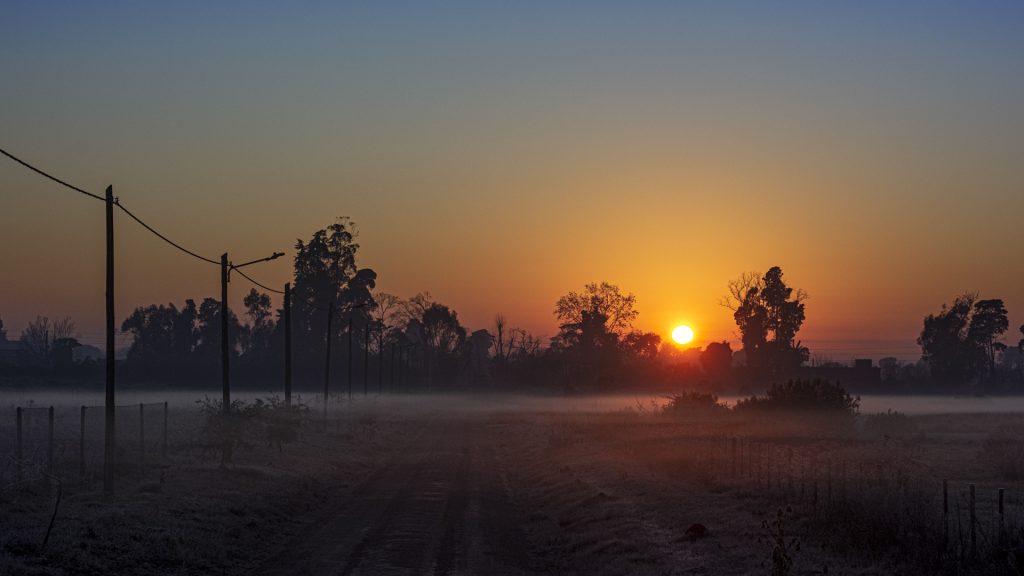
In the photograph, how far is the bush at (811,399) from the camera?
192 ft

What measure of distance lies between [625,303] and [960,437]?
8766cm

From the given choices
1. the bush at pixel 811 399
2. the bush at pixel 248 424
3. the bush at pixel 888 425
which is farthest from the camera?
the bush at pixel 811 399

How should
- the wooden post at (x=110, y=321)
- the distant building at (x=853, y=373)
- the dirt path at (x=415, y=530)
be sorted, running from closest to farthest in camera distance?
the dirt path at (x=415, y=530)
the wooden post at (x=110, y=321)
the distant building at (x=853, y=373)

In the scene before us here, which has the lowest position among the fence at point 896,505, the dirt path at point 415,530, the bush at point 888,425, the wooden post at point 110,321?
the bush at point 888,425

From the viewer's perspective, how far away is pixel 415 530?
22.0 metres

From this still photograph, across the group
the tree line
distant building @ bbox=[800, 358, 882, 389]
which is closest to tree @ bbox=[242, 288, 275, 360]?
the tree line

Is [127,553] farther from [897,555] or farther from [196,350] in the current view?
[196,350]

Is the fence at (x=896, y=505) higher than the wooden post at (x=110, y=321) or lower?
lower

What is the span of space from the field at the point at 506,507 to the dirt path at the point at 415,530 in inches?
3.0

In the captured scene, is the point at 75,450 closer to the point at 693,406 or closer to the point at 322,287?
the point at 693,406

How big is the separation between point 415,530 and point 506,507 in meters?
5.63

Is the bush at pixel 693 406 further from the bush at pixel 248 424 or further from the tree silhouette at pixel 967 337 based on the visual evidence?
the tree silhouette at pixel 967 337

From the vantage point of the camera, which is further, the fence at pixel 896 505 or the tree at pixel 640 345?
the tree at pixel 640 345

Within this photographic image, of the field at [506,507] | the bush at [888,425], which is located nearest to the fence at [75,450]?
the field at [506,507]
